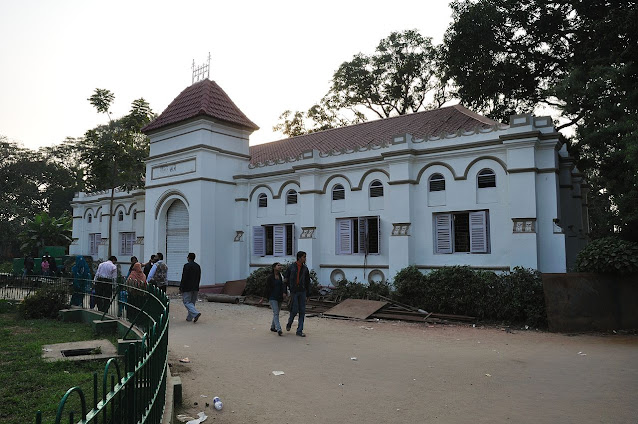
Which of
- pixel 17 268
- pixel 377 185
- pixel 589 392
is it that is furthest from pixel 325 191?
pixel 17 268

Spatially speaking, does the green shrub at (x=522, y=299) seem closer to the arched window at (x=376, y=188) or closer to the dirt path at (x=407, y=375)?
the dirt path at (x=407, y=375)

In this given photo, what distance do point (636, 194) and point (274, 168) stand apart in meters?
12.9

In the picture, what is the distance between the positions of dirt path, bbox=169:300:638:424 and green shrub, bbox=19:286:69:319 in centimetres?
409

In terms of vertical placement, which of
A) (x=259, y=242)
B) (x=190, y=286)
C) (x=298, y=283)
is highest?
(x=259, y=242)

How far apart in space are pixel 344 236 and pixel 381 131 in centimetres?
545

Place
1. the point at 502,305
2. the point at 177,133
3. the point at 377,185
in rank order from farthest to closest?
1. the point at 177,133
2. the point at 377,185
3. the point at 502,305

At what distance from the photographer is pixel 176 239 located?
21.0 meters

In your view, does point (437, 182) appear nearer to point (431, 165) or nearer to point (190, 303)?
point (431, 165)

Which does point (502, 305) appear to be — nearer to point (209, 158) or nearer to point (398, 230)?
point (398, 230)

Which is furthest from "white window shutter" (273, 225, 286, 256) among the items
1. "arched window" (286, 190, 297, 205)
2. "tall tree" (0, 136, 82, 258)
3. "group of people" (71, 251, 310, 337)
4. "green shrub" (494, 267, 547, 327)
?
"tall tree" (0, 136, 82, 258)

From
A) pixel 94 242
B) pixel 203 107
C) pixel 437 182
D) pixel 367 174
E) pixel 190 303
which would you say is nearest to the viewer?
pixel 190 303

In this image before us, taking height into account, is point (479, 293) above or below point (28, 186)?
below

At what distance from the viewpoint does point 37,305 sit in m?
12.9

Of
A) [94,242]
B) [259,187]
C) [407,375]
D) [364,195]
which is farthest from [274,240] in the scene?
[94,242]
